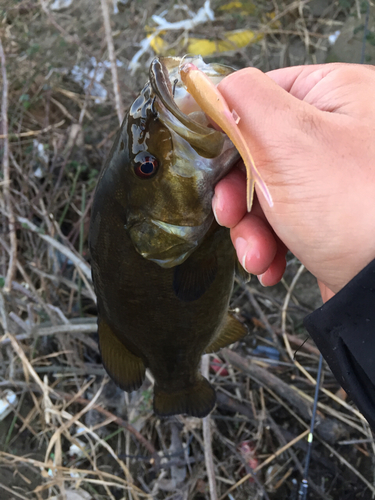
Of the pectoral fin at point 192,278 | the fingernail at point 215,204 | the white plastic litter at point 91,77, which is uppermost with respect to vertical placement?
the fingernail at point 215,204

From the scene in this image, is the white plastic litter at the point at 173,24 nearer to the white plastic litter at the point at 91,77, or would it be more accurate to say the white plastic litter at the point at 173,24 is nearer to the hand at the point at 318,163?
the white plastic litter at the point at 91,77

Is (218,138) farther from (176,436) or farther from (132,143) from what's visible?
(176,436)

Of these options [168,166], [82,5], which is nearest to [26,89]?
[82,5]

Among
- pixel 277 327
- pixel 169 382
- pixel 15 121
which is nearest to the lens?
pixel 169 382

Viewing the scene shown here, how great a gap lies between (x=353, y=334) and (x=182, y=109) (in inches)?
33.3

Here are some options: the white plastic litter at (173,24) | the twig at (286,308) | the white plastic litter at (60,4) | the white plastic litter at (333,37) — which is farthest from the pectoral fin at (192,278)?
the white plastic litter at (60,4)

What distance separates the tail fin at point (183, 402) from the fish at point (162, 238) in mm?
87

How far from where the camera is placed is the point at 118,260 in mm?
1392

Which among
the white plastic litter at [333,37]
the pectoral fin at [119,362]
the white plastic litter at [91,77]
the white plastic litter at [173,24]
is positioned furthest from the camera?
the white plastic litter at [173,24]

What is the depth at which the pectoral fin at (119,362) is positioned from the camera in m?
1.63

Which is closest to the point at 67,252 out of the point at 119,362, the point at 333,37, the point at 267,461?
the point at 119,362

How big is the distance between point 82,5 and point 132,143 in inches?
168

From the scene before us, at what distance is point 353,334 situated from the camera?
1064 millimetres

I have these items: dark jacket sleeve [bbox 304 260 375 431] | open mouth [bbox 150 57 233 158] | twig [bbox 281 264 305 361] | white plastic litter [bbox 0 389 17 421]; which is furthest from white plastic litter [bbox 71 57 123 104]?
dark jacket sleeve [bbox 304 260 375 431]
